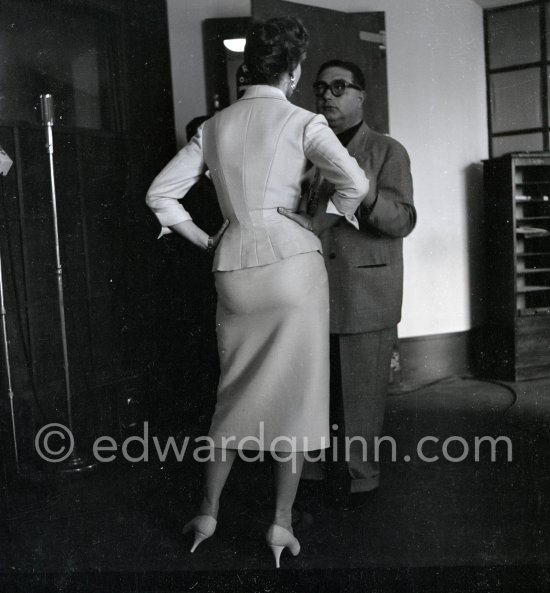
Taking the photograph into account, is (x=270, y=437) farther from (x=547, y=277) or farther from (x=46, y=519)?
(x=547, y=277)

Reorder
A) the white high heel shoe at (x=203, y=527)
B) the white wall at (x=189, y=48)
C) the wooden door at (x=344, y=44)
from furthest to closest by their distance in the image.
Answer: the white wall at (x=189, y=48) → the wooden door at (x=344, y=44) → the white high heel shoe at (x=203, y=527)

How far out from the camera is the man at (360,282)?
272cm

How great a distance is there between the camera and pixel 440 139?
5211mm

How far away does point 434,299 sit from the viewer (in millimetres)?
5293

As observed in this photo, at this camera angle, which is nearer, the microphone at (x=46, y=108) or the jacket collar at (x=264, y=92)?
the jacket collar at (x=264, y=92)

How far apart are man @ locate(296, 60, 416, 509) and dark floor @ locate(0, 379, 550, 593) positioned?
0.63 ft

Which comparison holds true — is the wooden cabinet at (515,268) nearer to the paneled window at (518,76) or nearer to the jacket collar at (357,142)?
the paneled window at (518,76)

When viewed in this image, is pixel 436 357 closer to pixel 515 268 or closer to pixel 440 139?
pixel 515 268

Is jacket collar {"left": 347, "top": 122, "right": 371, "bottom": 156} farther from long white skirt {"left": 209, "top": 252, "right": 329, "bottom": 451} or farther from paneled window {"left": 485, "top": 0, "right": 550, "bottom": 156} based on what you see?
paneled window {"left": 485, "top": 0, "right": 550, "bottom": 156}

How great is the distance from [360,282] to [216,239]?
689 millimetres

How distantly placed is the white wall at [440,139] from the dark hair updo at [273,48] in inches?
113

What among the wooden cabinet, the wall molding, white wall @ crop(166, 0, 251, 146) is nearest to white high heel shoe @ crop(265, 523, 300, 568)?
white wall @ crop(166, 0, 251, 146)

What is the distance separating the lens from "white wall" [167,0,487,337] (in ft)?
16.5

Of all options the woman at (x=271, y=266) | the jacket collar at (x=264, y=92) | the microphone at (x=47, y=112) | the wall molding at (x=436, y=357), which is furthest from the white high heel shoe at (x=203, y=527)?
the wall molding at (x=436, y=357)
